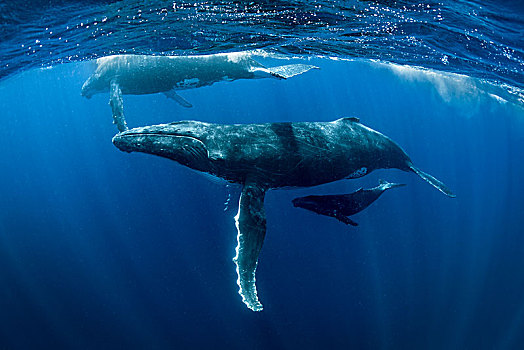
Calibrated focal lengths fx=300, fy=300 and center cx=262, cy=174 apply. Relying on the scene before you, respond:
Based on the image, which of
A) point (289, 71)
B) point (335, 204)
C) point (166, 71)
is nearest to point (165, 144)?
point (335, 204)

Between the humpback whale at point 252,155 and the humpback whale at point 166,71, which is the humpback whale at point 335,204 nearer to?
the humpback whale at point 252,155

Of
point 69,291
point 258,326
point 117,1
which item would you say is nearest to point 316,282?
point 258,326

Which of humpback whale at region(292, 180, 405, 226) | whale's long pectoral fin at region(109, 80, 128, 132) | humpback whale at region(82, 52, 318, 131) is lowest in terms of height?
humpback whale at region(292, 180, 405, 226)

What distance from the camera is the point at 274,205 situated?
24.7 meters

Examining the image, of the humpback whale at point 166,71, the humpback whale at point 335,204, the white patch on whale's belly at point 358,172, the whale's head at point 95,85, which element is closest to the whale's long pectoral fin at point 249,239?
the humpback whale at point 335,204

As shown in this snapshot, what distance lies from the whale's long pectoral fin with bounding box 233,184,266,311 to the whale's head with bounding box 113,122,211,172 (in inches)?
45.1

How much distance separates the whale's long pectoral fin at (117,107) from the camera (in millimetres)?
10750

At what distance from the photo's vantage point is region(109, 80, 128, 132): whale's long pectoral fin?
1075 centimetres

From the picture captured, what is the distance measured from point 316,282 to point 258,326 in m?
4.93

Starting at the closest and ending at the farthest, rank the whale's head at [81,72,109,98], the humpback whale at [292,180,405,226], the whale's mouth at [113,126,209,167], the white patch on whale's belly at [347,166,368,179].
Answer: the whale's mouth at [113,126,209,167], the humpback whale at [292,180,405,226], the white patch on whale's belly at [347,166,368,179], the whale's head at [81,72,109,98]

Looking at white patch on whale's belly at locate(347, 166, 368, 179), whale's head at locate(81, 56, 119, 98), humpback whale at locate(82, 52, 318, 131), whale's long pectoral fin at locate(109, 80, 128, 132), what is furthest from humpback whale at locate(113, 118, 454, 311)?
whale's head at locate(81, 56, 119, 98)

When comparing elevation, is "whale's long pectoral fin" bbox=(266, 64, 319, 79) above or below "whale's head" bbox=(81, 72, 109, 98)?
above

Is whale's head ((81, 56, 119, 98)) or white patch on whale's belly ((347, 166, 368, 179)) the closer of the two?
white patch on whale's belly ((347, 166, 368, 179))

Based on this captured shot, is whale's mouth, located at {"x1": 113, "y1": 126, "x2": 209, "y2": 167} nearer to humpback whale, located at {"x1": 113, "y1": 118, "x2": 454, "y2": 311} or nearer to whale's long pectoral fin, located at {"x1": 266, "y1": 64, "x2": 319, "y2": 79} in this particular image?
humpback whale, located at {"x1": 113, "y1": 118, "x2": 454, "y2": 311}
